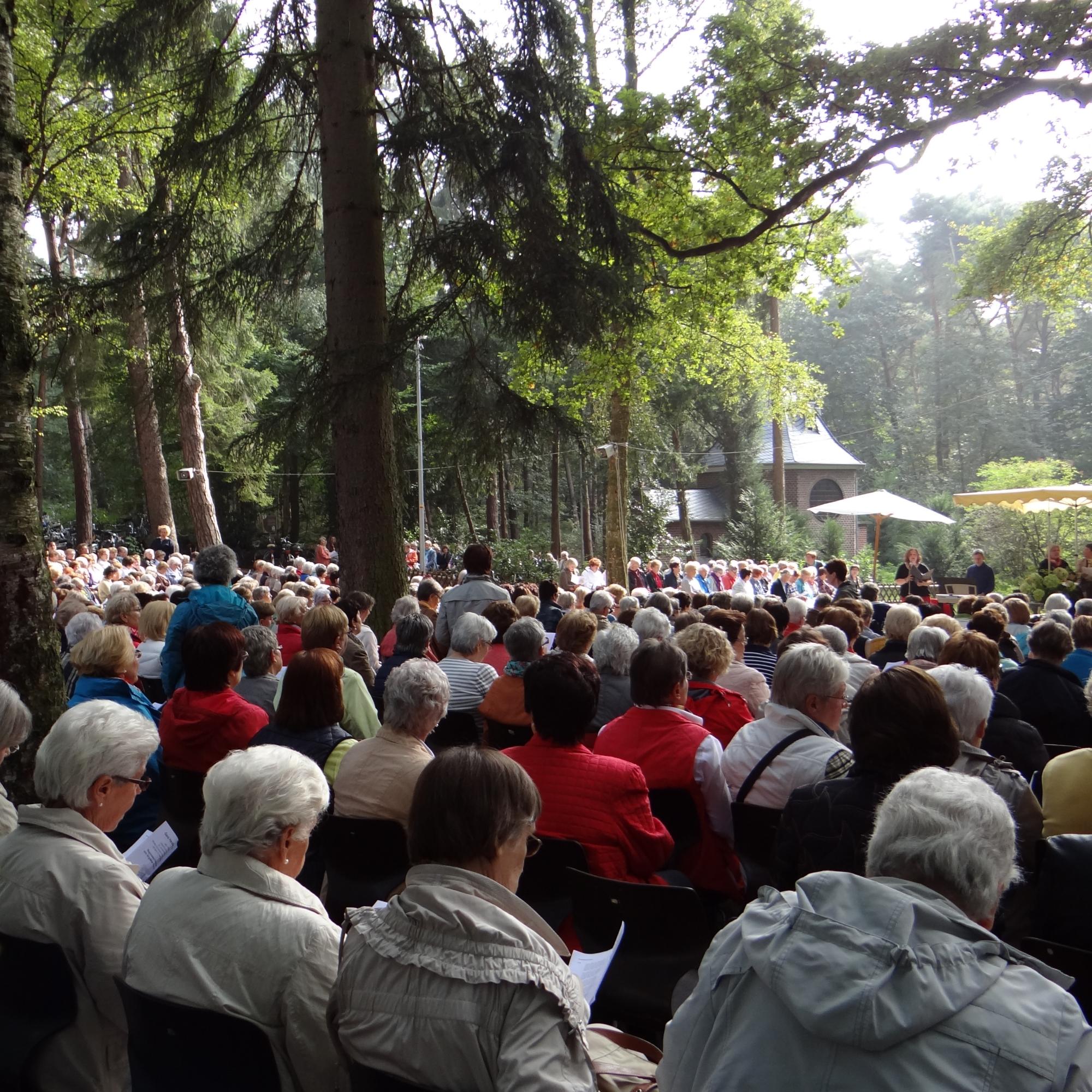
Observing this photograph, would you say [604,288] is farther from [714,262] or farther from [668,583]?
[668,583]

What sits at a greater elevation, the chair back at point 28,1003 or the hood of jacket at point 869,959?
the hood of jacket at point 869,959

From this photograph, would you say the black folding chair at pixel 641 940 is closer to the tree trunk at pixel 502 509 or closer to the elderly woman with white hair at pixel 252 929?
the elderly woman with white hair at pixel 252 929

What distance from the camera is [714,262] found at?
12133 millimetres

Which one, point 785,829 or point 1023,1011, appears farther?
point 785,829

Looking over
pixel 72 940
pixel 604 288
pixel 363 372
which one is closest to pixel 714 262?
pixel 604 288

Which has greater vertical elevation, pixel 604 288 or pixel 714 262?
pixel 714 262

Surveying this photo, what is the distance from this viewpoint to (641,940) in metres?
2.93

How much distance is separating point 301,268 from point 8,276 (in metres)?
5.18

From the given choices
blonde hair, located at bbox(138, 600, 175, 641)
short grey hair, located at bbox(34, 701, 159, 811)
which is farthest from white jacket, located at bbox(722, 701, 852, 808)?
blonde hair, located at bbox(138, 600, 175, 641)

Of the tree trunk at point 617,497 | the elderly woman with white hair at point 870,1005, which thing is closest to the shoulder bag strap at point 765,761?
the elderly woman with white hair at point 870,1005

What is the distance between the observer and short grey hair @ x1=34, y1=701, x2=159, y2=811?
2.49m

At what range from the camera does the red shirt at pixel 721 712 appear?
4582 mm

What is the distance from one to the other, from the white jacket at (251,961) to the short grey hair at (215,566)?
3927 mm

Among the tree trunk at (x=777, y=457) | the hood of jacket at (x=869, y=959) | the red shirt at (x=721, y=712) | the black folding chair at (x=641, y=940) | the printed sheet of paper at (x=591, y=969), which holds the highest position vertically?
the tree trunk at (x=777, y=457)
